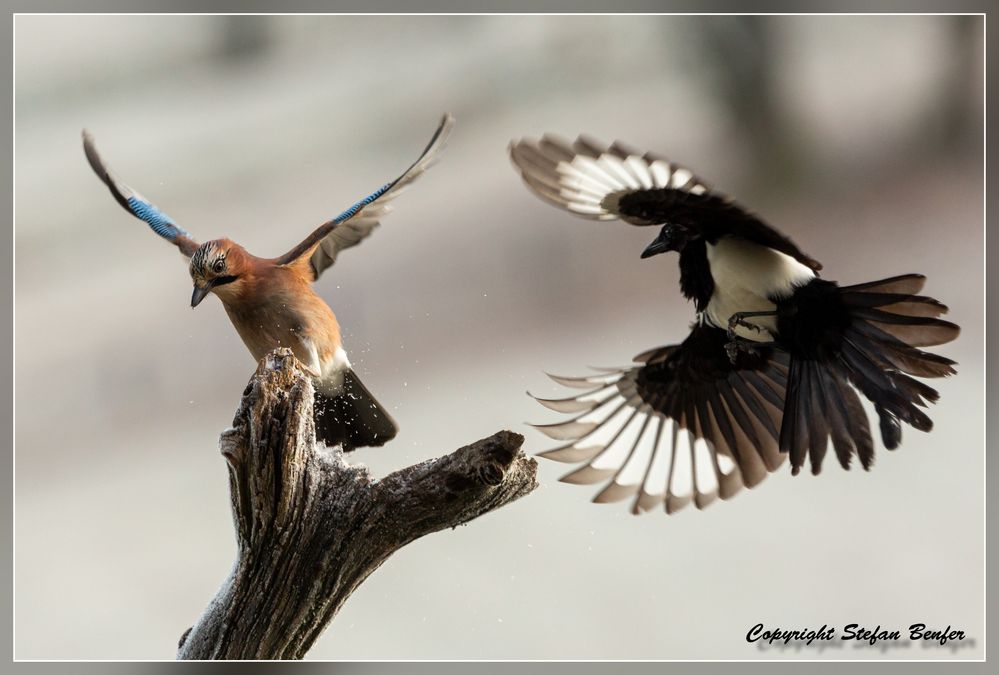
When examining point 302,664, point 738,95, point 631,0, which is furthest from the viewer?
point 738,95

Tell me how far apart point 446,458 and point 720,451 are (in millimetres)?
1038

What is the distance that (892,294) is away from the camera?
1.84m

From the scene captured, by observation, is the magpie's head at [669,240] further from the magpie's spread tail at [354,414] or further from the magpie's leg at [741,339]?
the magpie's spread tail at [354,414]

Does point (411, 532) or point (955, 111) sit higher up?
point (955, 111)

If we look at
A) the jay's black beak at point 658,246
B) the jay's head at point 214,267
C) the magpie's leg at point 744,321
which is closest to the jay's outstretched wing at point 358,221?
the jay's head at point 214,267

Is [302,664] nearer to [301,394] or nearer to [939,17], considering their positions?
[301,394]

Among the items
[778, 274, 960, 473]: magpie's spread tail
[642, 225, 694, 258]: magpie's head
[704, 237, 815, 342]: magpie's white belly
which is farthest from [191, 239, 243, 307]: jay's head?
[778, 274, 960, 473]: magpie's spread tail

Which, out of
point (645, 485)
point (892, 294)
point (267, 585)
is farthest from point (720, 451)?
point (267, 585)

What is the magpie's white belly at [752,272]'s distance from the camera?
6.19 feet

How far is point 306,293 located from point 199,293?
0.25m

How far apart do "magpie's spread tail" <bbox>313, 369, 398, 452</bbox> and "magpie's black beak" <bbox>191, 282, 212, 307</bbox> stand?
1.27ft

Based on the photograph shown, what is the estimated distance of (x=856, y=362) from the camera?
6.29 ft

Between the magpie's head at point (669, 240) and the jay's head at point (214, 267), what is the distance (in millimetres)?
880

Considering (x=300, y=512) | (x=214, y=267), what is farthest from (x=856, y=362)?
(x=214, y=267)
